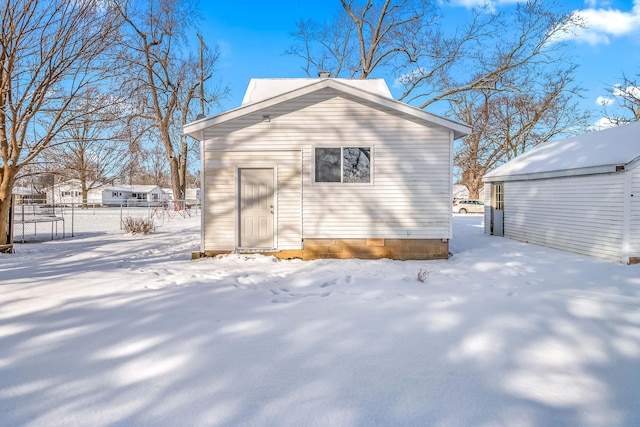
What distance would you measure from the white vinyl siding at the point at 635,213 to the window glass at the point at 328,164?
6441 millimetres

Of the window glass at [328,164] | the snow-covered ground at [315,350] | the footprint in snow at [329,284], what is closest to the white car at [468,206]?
the window glass at [328,164]

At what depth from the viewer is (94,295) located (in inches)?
175

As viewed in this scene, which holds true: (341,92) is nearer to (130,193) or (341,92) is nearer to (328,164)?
(328,164)

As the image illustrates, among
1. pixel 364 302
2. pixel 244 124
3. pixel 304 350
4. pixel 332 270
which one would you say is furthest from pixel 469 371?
pixel 244 124

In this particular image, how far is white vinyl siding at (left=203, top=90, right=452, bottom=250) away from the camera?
7.74 meters

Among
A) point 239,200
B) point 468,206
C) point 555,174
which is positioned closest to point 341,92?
point 239,200

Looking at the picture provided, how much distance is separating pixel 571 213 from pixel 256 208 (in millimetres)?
8361

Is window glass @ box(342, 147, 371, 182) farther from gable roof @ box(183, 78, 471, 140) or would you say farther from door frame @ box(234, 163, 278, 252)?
door frame @ box(234, 163, 278, 252)

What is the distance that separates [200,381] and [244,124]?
6.28 metres

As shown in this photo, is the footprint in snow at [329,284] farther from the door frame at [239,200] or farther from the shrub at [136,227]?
the shrub at [136,227]

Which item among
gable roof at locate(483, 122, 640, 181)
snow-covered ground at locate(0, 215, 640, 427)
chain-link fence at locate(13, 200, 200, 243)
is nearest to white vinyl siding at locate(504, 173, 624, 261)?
gable roof at locate(483, 122, 640, 181)

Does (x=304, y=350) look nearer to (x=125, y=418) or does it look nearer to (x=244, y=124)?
(x=125, y=418)

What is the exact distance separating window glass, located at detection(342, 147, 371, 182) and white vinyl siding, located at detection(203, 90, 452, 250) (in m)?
0.13

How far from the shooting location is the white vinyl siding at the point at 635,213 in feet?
23.6
